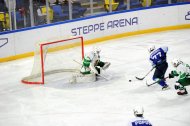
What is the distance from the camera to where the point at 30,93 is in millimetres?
7344

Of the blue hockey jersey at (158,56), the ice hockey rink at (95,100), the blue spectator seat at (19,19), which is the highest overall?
the blue spectator seat at (19,19)

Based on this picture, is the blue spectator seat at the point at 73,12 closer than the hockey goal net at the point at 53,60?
No

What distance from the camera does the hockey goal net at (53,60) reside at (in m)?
7.98

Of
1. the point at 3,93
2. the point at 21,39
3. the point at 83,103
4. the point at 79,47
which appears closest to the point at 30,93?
the point at 3,93

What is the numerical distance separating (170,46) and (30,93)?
13.6 feet

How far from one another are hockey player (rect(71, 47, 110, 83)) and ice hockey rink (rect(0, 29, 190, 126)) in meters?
0.14

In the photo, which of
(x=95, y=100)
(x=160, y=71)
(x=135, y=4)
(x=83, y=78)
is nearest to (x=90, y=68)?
(x=83, y=78)

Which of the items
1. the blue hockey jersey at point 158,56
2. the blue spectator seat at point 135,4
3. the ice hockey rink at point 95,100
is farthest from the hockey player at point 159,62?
the blue spectator seat at point 135,4

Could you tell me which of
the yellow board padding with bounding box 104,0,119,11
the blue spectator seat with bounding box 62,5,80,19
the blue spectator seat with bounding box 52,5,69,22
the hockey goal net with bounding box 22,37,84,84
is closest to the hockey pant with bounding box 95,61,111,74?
the hockey goal net with bounding box 22,37,84,84

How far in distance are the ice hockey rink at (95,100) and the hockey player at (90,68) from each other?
137 mm

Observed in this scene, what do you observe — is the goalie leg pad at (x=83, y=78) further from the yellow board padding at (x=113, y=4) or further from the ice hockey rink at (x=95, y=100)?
the yellow board padding at (x=113, y=4)

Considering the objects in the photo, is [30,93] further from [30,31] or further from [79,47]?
[30,31]

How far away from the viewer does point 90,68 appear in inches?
305

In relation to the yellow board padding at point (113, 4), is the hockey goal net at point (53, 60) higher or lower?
lower
